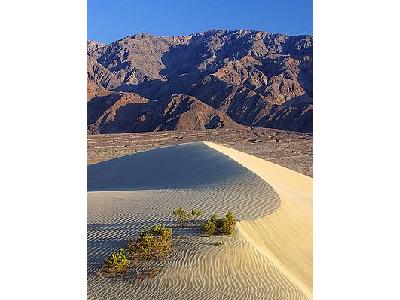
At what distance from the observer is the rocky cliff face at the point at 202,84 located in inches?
2205

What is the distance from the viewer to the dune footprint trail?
28.4 ft

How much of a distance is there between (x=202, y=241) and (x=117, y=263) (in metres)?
1.58

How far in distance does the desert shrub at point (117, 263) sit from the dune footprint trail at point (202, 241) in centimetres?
23

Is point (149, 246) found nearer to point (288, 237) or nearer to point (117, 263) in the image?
point (117, 263)

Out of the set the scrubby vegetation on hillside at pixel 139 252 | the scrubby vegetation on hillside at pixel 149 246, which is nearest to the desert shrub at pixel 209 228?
the scrubby vegetation on hillside at pixel 149 246

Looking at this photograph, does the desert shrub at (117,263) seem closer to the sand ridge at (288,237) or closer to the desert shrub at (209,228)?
the desert shrub at (209,228)

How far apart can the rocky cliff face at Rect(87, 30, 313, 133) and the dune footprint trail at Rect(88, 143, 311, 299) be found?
36.7 metres

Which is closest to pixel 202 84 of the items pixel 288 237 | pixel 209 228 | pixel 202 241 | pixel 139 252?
pixel 288 237

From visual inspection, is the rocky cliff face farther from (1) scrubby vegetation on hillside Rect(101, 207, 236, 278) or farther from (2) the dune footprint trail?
(1) scrubby vegetation on hillside Rect(101, 207, 236, 278)

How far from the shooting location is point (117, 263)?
365 inches

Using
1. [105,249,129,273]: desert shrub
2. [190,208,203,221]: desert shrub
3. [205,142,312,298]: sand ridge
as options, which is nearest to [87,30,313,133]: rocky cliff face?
[205,142,312,298]: sand ridge
